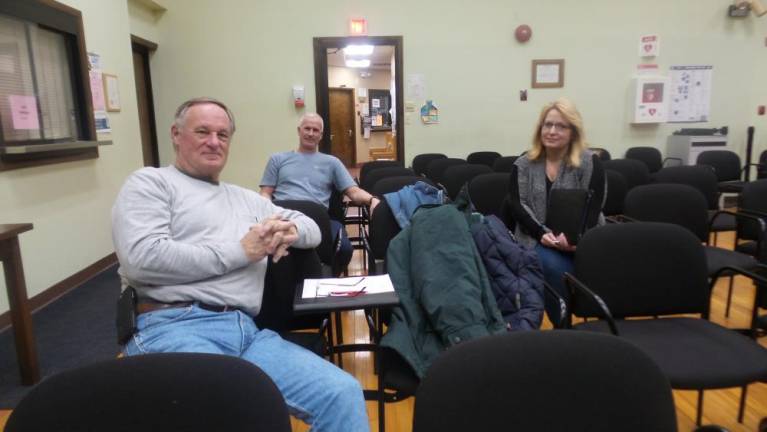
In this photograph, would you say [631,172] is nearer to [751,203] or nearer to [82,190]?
[751,203]

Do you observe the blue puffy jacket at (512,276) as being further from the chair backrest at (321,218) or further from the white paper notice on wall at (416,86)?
the white paper notice on wall at (416,86)

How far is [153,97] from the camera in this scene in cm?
560

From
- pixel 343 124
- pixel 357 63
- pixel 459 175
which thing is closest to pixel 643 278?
pixel 459 175

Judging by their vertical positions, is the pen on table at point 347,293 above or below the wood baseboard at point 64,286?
above

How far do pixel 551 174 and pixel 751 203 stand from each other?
4.90ft

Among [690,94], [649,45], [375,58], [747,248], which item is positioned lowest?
[747,248]

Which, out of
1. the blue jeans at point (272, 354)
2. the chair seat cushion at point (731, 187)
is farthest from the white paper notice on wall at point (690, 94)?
the blue jeans at point (272, 354)

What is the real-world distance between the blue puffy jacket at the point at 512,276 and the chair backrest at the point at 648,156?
14.8 ft

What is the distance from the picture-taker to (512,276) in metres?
1.82

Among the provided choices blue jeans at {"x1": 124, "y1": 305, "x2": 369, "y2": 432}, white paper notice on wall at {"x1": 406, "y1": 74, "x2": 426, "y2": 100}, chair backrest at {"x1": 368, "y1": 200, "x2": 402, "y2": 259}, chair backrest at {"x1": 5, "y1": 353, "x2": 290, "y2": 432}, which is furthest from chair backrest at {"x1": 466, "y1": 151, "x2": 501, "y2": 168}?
chair backrest at {"x1": 5, "y1": 353, "x2": 290, "y2": 432}

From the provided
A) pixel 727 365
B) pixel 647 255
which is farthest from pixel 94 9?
pixel 727 365

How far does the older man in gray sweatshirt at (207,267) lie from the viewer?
1341mm

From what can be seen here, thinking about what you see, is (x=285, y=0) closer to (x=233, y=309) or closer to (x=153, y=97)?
(x=153, y=97)

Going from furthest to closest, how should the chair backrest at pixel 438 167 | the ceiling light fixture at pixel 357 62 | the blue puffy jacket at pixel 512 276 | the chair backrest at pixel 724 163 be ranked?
the ceiling light fixture at pixel 357 62
the chair backrest at pixel 724 163
the chair backrest at pixel 438 167
the blue puffy jacket at pixel 512 276
